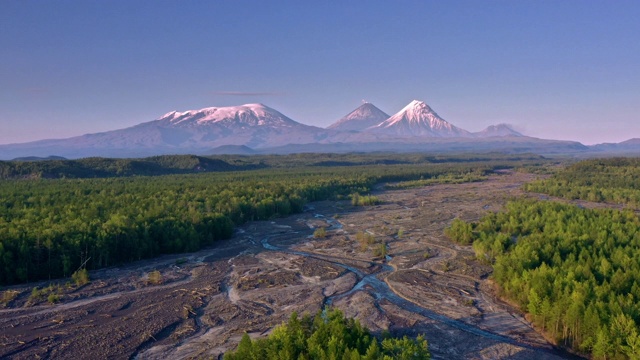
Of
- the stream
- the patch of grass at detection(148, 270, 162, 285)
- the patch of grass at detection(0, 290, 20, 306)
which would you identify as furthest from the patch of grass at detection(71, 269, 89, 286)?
the stream

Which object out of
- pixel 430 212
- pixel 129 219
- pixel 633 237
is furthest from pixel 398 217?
pixel 129 219

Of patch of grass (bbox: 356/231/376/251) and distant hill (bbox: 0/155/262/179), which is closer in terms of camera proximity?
patch of grass (bbox: 356/231/376/251)

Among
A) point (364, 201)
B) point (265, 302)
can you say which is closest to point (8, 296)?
point (265, 302)

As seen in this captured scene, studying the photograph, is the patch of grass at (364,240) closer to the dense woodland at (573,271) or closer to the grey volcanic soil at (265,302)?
the grey volcanic soil at (265,302)

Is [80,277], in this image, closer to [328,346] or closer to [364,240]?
[328,346]

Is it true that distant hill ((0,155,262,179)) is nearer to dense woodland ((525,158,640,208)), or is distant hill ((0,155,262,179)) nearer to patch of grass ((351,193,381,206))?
patch of grass ((351,193,381,206))

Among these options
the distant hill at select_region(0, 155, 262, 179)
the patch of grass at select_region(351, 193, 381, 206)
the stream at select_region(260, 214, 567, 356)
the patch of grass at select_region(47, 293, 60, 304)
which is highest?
the distant hill at select_region(0, 155, 262, 179)

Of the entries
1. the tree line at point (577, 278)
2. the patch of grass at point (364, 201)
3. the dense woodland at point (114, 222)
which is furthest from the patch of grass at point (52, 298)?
the patch of grass at point (364, 201)
